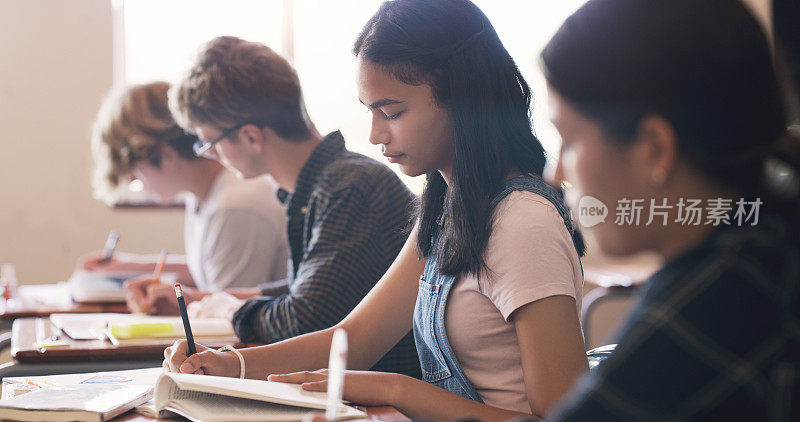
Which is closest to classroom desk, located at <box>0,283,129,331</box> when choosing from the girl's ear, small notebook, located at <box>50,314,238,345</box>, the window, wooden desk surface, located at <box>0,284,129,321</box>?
wooden desk surface, located at <box>0,284,129,321</box>

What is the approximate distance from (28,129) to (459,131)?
3208 millimetres

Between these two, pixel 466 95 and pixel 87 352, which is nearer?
pixel 466 95

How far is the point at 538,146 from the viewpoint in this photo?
1.17m

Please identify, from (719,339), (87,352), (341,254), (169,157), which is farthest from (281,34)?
(719,339)

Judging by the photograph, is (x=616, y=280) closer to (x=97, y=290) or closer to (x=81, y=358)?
(x=97, y=290)

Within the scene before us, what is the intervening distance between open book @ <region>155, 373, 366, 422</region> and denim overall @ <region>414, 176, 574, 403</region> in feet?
0.64

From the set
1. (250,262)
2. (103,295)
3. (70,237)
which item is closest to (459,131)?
(250,262)

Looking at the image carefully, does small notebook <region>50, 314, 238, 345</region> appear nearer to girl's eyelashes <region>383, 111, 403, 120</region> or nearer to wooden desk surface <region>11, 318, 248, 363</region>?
wooden desk surface <region>11, 318, 248, 363</region>

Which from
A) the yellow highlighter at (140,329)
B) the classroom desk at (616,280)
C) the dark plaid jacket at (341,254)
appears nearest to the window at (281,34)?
the classroom desk at (616,280)

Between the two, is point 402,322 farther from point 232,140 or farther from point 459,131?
point 232,140

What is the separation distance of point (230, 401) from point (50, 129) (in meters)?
3.18

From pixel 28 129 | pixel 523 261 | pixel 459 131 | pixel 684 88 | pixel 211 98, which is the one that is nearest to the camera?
pixel 684 88

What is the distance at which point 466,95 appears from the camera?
3.73 feet

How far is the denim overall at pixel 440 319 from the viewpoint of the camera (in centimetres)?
109
